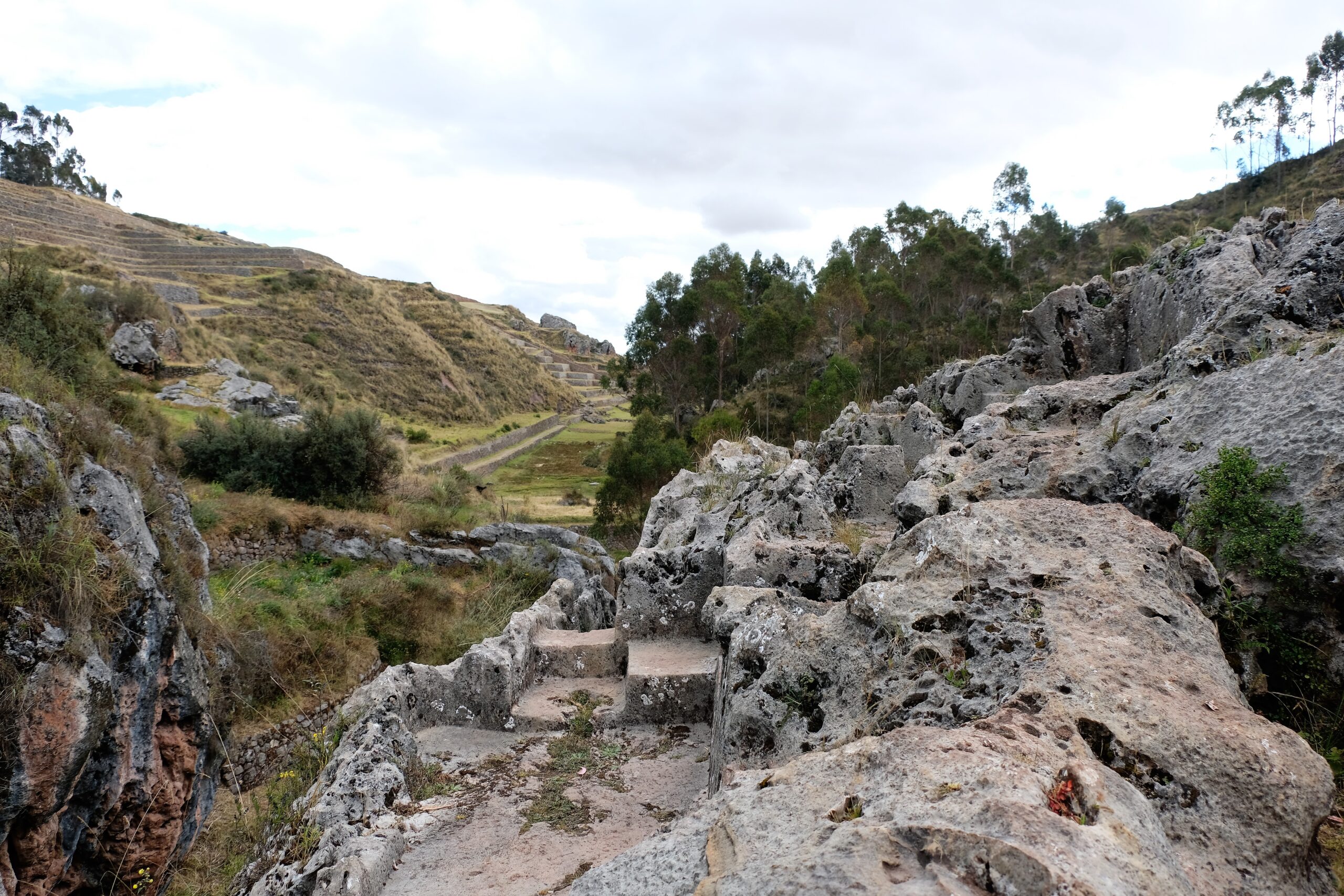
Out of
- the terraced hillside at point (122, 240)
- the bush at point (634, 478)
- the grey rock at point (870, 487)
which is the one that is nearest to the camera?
the grey rock at point (870, 487)

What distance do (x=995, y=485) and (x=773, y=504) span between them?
257 centimetres

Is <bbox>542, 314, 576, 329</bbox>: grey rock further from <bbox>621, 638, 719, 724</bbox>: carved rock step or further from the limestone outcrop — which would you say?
<bbox>621, 638, 719, 724</bbox>: carved rock step

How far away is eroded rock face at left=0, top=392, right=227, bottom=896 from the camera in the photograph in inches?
292

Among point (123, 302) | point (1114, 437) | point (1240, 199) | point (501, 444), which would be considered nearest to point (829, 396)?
point (1114, 437)

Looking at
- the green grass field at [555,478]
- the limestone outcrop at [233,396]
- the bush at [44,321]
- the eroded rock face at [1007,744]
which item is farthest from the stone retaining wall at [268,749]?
the limestone outcrop at [233,396]

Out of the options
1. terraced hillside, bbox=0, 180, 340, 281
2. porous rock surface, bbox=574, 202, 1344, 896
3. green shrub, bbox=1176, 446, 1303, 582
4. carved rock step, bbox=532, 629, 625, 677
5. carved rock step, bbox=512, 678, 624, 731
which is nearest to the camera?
porous rock surface, bbox=574, 202, 1344, 896

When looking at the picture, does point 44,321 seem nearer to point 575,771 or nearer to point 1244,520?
point 575,771

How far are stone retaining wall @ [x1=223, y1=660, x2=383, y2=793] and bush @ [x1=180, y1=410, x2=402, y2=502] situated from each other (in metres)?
11.2

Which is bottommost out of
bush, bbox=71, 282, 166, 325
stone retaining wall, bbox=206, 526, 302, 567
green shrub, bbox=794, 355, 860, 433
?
stone retaining wall, bbox=206, 526, 302, 567

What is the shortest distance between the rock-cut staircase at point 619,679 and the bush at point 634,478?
20.9 m

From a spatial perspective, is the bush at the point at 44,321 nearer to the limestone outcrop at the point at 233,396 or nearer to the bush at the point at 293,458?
the bush at the point at 293,458

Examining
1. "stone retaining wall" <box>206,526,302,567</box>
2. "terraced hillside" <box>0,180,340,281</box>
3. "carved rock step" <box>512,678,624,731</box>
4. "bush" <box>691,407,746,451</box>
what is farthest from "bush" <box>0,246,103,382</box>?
"terraced hillside" <box>0,180,340,281</box>

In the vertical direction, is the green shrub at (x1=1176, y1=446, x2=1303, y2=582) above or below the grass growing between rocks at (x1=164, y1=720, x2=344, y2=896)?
above

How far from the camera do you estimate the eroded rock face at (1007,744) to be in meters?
1.94
